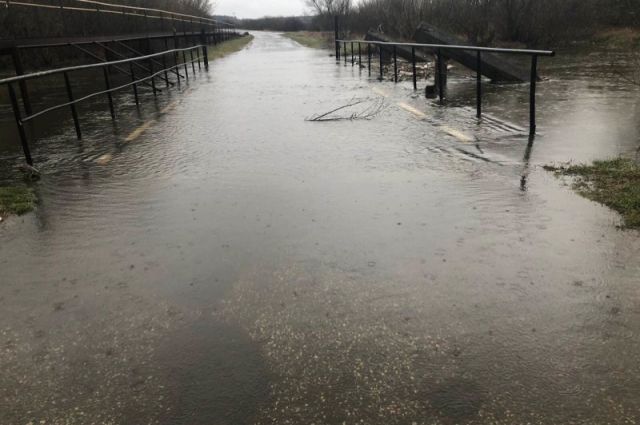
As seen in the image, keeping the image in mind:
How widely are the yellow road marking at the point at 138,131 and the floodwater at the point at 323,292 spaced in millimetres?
1322

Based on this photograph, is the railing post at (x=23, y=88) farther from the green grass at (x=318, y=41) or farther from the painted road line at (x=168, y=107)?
the green grass at (x=318, y=41)

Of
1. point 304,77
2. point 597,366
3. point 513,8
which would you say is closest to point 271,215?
point 597,366

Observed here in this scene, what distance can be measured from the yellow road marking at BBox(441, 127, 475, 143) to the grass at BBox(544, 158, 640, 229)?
151 centimetres

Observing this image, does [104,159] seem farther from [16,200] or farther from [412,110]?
[412,110]

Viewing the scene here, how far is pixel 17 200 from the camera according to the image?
491 centimetres

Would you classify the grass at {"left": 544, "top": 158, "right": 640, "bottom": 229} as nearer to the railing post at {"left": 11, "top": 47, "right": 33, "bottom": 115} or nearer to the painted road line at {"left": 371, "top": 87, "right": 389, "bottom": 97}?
the painted road line at {"left": 371, "top": 87, "right": 389, "bottom": 97}

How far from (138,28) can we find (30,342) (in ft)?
81.5

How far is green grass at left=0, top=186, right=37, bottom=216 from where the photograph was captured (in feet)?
15.3

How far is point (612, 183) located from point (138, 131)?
654 centimetres

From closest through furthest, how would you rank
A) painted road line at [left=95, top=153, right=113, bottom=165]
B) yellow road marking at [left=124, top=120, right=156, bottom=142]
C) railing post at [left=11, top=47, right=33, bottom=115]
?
painted road line at [left=95, top=153, right=113, bottom=165] → yellow road marking at [left=124, top=120, right=156, bottom=142] → railing post at [left=11, top=47, right=33, bottom=115]

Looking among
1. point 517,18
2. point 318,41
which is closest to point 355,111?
point 517,18

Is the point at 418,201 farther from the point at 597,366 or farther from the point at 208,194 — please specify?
the point at 597,366

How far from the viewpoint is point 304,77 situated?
1619 centimetres

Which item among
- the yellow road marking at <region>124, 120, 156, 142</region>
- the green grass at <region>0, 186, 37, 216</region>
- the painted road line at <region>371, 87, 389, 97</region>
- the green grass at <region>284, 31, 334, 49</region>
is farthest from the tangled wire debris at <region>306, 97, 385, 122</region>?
the green grass at <region>284, 31, 334, 49</region>
